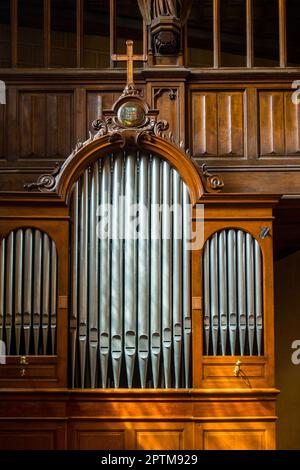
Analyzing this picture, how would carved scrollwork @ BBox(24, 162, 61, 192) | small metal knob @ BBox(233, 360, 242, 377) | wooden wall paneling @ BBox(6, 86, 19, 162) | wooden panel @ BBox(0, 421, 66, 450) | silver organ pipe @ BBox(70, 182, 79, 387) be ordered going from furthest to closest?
wooden wall paneling @ BBox(6, 86, 19, 162) < carved scrollwork @ BBox(24, 162, 61, 192) < silver organ pipe @ BBox(70, 182, 79, 387) < small metal knob @ BBox(233, 360, 242, 377) < wooden panel @ BBox(0, 421, 66, 450)

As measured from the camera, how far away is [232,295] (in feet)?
35.0

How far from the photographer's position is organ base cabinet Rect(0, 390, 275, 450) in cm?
1037

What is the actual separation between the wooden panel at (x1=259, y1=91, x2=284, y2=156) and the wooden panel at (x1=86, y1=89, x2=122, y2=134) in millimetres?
1667

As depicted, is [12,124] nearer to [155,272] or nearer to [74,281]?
[74,281]

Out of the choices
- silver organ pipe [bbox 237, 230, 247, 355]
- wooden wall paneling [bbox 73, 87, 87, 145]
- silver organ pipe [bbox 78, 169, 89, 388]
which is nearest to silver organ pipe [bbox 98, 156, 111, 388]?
silver organ pipe [bbox 78, 169, 89, 388]

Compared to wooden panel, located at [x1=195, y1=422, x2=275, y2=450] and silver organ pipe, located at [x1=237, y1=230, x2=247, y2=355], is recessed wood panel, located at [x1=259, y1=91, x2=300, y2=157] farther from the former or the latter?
wooden panel, located at [x1=195, y1=422, x2=275, y2=450]

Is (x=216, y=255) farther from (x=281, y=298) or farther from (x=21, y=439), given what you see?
(x=281, y=298)

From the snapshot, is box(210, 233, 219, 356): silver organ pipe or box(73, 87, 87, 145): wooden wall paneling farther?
box(73, 87, 87, 145): wooden wall paneling

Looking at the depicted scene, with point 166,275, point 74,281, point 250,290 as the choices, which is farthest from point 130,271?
point 250,290

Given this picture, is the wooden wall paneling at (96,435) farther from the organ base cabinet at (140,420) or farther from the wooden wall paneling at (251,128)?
the wooden wall paneling at (251,128)

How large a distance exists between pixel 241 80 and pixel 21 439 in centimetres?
469

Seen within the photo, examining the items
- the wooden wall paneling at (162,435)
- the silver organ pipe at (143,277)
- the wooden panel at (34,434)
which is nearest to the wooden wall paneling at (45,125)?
the silver organ pipe at (143,277)

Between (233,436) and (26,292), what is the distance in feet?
8.54
